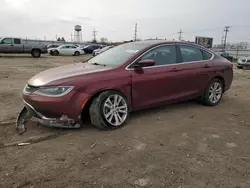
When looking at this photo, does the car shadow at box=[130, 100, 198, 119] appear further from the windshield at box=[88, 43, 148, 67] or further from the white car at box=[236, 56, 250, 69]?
the white car at box=[236, 56, 250, 69]

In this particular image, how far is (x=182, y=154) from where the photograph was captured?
130 inches

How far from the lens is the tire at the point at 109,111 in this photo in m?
3.92

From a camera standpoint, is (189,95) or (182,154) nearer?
(182,154)

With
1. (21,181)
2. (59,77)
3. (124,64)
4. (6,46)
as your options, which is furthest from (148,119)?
(6,46)

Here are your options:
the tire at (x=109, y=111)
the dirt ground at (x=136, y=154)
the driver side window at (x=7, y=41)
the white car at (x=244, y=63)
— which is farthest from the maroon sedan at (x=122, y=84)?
the driver side window at (x=7, y=41)

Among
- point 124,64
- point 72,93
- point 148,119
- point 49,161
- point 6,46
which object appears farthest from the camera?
point 6,46

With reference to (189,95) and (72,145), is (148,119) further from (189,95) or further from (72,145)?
(72,145)

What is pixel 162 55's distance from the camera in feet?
15.9

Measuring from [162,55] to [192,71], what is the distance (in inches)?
32.3

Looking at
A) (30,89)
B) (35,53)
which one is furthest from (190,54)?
(35,53)

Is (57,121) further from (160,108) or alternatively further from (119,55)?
(160,108)

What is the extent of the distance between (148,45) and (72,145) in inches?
95.0

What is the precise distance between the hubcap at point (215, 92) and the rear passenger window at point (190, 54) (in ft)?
2.43

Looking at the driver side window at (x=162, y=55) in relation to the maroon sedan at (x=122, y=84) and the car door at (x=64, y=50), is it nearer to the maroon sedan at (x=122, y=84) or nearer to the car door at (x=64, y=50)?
the maroon sedan at (x=122, y=84)
